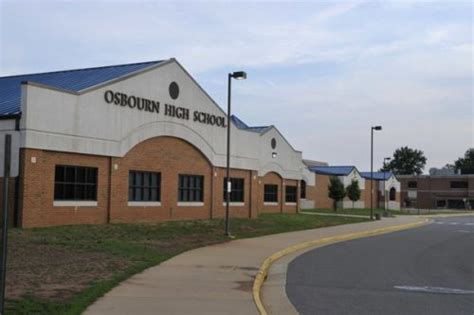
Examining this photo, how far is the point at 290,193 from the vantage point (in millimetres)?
47906

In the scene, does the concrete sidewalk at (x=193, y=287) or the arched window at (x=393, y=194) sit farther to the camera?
the arched window at (x=393, y=194)

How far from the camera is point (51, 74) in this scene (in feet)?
99.5

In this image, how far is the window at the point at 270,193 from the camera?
1754 inches

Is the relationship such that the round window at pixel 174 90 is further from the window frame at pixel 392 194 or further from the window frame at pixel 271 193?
the window frame at pixel 392 194

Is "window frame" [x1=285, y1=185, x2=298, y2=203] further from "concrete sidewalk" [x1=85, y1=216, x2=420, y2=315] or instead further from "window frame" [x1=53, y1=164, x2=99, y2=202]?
"concrete sidewalk" [x1=85, y1=216, x2=420, y2=315]

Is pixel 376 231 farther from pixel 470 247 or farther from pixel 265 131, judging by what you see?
pixel 265 131

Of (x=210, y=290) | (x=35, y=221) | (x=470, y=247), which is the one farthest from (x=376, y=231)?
(x=210, y=290)

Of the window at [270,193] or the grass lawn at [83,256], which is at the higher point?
the window at [270,193]

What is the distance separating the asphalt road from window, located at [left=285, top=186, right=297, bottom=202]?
79.1 feet

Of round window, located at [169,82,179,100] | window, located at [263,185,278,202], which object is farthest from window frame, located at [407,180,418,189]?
round window, located at [169,82,179,100]

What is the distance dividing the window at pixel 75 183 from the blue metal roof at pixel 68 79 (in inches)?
122

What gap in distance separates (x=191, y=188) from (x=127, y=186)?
5587mm

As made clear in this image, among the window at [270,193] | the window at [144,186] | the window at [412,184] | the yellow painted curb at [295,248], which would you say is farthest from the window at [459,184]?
the window at [144,186]

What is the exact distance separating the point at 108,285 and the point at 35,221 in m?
12.0
